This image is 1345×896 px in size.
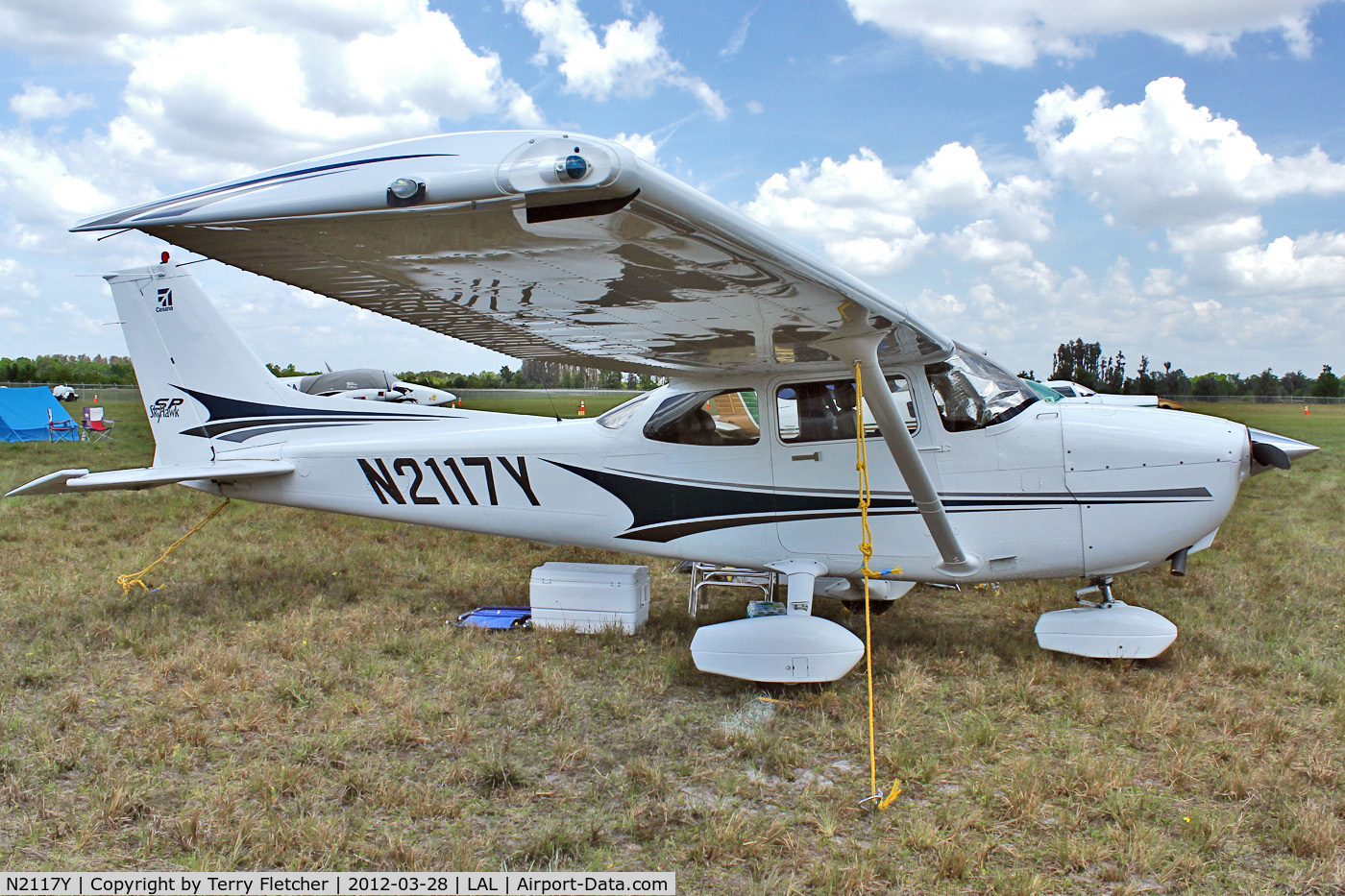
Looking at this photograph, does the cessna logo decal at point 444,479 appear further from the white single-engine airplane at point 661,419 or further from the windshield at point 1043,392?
the windshield at point 1043,392

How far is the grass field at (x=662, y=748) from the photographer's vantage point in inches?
112

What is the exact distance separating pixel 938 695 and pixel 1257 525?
309 inches

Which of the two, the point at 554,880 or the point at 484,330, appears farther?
the point at 484,330

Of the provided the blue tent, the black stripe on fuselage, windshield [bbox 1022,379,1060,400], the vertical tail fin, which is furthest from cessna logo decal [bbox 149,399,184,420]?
the blue tent

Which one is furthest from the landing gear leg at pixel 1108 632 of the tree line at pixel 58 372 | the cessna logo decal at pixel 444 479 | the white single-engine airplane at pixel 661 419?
the tree line at pixel 58 372

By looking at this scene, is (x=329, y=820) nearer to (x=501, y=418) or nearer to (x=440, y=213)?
(x=440, y=213)

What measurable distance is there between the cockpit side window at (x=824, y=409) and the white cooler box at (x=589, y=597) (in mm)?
1482

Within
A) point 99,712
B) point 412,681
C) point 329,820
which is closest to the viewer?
point 329,820

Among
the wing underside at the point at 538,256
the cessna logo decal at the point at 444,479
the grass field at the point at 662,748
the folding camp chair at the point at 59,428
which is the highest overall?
the wing underside at the point at 538,256

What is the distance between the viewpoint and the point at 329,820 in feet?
9.78

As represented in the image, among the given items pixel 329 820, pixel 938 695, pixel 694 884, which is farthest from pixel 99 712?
pixel 938 695

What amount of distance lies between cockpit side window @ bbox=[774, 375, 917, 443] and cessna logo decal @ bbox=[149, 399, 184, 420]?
5000mm

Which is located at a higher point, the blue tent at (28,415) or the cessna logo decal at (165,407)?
the cessna logo decal at (165,407)

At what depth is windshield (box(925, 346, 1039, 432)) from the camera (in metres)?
4.82
